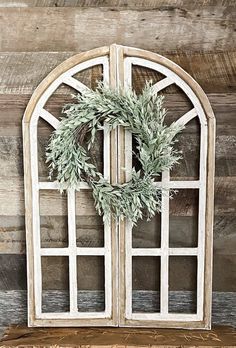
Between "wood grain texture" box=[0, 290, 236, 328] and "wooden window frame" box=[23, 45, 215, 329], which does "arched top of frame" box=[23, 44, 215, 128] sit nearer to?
"wooden window frame" box=[23, 45, 215, 329]

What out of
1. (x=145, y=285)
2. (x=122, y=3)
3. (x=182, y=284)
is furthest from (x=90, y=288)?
(x=122, y=3)

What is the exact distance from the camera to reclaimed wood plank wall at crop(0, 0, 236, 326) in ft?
5.61

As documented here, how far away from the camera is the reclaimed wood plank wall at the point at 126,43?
5.61 feet

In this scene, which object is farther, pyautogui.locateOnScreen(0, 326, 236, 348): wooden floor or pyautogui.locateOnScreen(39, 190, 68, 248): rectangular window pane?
pyautogui.locateOnScreen(39, 190, 68, 248): rectangular window pane

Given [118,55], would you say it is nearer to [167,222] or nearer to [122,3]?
[122,3]

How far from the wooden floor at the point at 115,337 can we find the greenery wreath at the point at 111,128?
0.34m

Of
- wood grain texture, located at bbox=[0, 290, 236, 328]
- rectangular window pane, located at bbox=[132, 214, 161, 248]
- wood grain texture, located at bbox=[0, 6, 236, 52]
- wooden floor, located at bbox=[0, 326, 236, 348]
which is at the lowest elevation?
wooden floor, located at bbox=[0, 326, 236, 348]

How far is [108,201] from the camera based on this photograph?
1680mm

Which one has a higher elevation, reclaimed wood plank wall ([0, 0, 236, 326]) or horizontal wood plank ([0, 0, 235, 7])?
horizontal wood plank ([0, 0, 235, 7])

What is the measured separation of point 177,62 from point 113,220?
1.65 ft

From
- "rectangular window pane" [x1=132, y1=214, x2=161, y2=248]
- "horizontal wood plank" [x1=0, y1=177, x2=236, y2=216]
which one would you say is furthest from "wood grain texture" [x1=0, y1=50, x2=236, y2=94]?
"rectangular window pane" [x1=132, y1=214, x2=161, y2=248]

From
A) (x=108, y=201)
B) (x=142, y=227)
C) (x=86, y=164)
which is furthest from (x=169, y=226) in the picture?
(x=86, y=164)

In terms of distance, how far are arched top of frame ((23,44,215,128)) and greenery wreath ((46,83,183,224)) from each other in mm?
62

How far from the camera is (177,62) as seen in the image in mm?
1717
